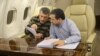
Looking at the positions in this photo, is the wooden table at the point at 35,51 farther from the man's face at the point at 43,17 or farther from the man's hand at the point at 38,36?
the man's face at the point at 43,17

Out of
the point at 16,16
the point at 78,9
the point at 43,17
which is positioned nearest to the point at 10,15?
the point at 16,16

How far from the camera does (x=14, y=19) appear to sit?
2.64m

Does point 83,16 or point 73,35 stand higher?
point 83,16

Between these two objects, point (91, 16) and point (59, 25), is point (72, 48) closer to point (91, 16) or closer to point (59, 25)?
point (59, 25)

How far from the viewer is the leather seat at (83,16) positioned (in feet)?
8.00

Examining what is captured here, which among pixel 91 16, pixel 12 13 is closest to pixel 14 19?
pixel 12 13

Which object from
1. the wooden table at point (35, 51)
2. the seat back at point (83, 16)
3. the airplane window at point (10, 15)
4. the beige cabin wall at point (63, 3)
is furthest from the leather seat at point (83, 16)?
the wooden table at point (35, 51)

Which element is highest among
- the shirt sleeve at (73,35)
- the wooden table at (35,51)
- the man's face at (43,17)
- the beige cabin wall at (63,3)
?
the beige cabin wall at (63,3)

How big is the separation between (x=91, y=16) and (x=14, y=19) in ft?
3.65

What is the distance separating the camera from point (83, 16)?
8.16ft

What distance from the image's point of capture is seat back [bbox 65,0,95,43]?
244 cm

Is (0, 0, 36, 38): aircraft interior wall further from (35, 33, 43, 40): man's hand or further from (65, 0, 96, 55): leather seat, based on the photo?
(65, 0, 96, 55): leather seat

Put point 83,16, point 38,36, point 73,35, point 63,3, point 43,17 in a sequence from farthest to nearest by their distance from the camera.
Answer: point 63,3, point 83,16, point 43,17, point 38,36, point 73,35

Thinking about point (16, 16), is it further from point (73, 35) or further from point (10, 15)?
point (73, 35)
